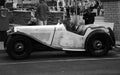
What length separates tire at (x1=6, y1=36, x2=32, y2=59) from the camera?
8883mm

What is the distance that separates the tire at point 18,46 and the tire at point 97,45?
1.92 m

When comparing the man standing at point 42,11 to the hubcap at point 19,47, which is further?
the man standing at point 42,11

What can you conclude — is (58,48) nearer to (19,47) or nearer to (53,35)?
(53,35)

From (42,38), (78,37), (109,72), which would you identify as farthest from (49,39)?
(109,72)

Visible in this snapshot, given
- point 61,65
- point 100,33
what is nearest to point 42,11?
point 100,33

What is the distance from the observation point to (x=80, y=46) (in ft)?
30.6

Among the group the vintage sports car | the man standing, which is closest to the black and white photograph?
the vintage sports car

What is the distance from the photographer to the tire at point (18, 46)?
8.88 meters

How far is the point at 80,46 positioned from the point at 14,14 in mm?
8180

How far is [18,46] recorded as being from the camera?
8953 millimetres

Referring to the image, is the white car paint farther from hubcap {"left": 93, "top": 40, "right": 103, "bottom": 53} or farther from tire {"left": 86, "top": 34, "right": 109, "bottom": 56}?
hubcap {"left": 93, "top": 40, "right": 103, "bottom": 53}

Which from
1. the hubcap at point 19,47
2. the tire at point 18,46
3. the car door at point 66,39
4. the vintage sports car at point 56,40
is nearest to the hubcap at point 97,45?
the vintage sports car at point 56,40

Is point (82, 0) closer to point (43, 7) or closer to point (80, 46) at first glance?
point (43, 7)

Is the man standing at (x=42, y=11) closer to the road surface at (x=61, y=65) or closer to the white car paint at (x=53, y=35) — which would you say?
the road surface at (x=61, y=65)
